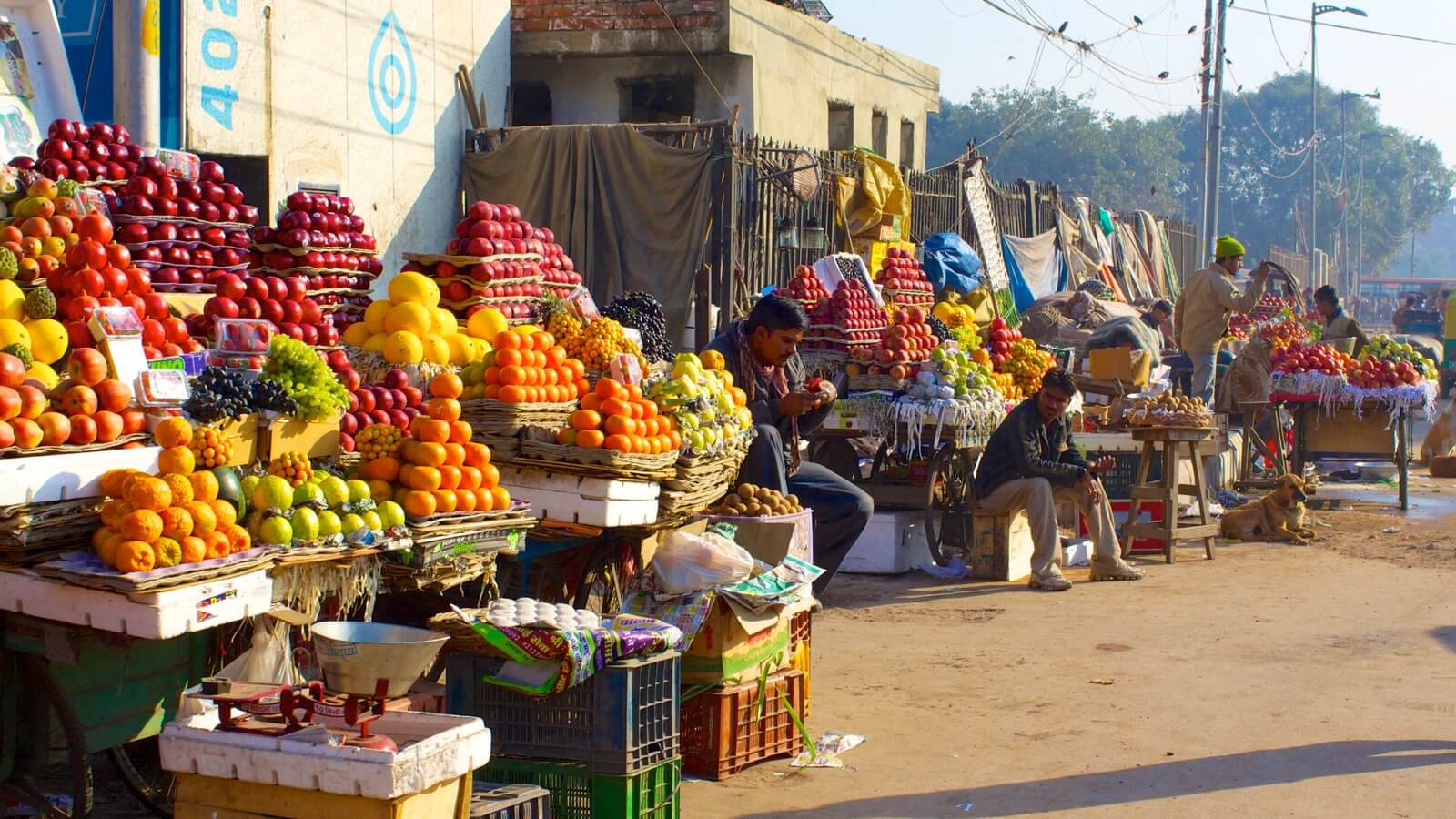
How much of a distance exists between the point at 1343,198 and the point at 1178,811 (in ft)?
207

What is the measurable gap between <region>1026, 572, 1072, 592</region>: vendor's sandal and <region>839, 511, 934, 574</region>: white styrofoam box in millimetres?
969

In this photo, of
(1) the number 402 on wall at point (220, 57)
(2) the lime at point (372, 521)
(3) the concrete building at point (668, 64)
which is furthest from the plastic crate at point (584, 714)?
(3) the concrete building at point (668, 64)

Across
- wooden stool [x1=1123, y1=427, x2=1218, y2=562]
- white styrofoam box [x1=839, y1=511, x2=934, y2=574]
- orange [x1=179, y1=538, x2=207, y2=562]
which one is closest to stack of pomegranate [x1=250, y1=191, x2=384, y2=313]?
orange [x1=179, y1=538, x2=207, y2=562]

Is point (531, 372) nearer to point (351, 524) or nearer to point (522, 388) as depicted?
point (522, 388)

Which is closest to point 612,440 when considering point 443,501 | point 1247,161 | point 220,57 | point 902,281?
point 443,501

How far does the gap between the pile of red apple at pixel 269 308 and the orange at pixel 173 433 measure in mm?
892

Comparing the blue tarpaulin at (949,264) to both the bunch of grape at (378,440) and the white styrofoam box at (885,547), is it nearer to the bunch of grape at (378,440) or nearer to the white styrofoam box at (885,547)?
the white styrofoam box at (885,547)

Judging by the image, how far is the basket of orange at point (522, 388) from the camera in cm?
570

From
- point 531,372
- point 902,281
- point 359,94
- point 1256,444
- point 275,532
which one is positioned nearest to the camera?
point 275,532

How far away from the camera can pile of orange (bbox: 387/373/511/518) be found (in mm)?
4969

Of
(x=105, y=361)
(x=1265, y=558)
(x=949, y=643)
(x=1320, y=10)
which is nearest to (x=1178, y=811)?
(x=949, y=643)

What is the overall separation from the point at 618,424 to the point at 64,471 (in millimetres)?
2128

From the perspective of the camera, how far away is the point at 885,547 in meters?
9.93

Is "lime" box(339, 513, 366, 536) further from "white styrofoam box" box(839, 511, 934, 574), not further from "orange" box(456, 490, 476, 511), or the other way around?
"white styrofoam box" box(839, 511, 934, 574)
